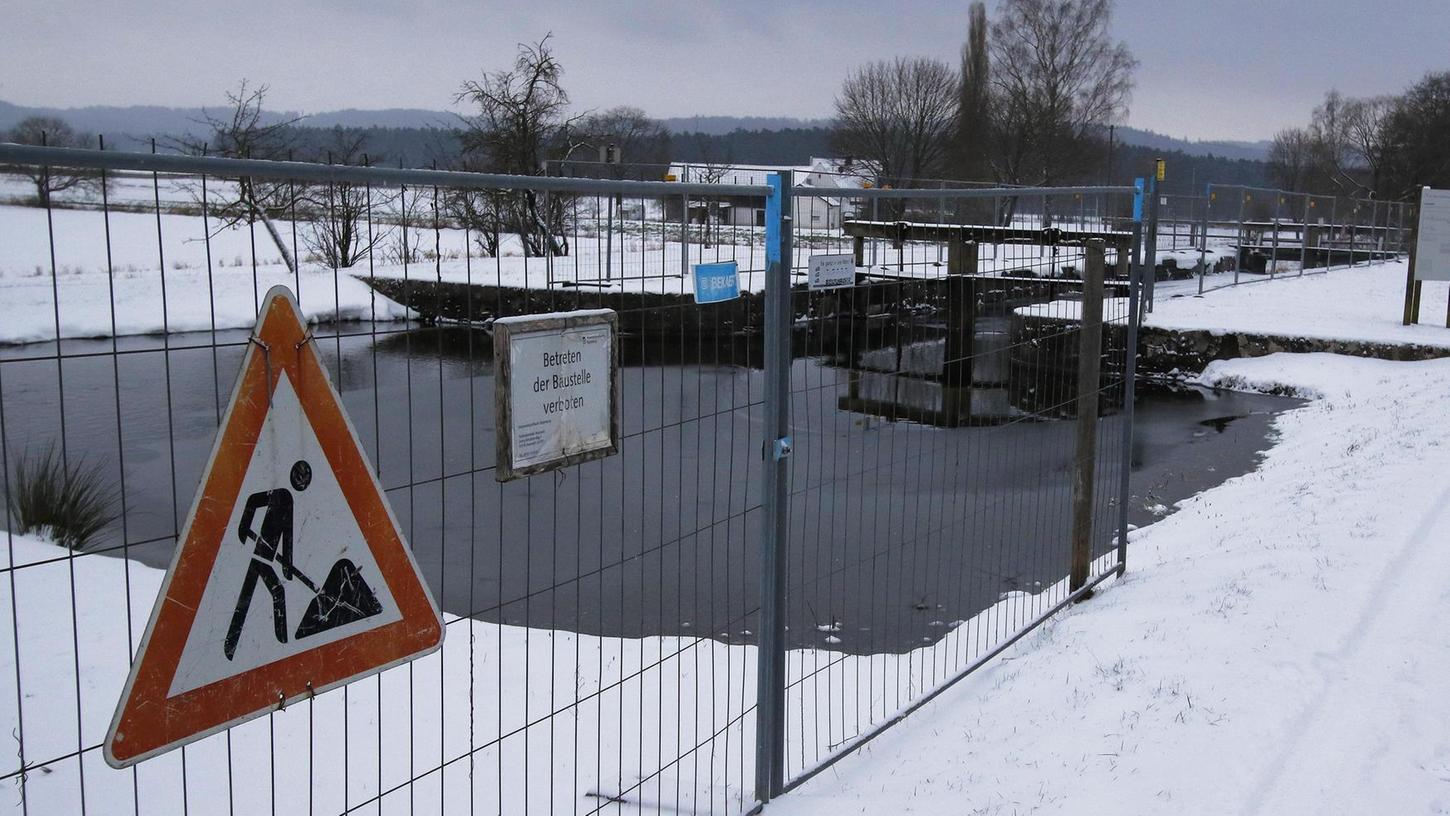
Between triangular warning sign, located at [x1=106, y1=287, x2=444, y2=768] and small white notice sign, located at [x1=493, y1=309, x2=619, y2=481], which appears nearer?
triangular warning sign, located at [x1=106, y1=287, x2=444, y2=768]

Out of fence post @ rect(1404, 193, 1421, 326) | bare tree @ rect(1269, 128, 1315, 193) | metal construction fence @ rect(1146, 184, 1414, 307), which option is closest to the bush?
fence post @ rect(1404, 193, 1421, 326)

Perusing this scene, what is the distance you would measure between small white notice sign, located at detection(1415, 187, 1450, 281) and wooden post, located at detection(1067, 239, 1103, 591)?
12793 millimetres

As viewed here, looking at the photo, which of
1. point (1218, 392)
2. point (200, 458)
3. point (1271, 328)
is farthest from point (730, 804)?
point (1271, 328)

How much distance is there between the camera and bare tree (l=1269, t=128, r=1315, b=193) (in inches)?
3447

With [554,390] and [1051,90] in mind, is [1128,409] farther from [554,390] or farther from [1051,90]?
[1051,90]

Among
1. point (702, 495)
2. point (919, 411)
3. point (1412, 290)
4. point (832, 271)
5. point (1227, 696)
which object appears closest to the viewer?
point (832, 271)

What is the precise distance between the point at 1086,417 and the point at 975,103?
5761cm

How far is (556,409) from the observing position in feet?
10.2

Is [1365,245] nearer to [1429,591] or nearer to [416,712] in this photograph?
[1429,591]

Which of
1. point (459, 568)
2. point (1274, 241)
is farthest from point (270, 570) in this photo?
point (1274, 241)

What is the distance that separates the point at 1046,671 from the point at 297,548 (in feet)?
12.6

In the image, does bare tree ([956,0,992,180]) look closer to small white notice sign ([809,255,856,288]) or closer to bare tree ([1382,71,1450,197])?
bare tree ([1382,71,1450,197])

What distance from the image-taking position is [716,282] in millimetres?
3621

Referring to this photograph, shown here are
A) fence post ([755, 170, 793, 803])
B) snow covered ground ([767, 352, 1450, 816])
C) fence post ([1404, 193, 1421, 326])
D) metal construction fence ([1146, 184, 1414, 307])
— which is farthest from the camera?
metal construction fence ([1146, 184, 1414, 307])
